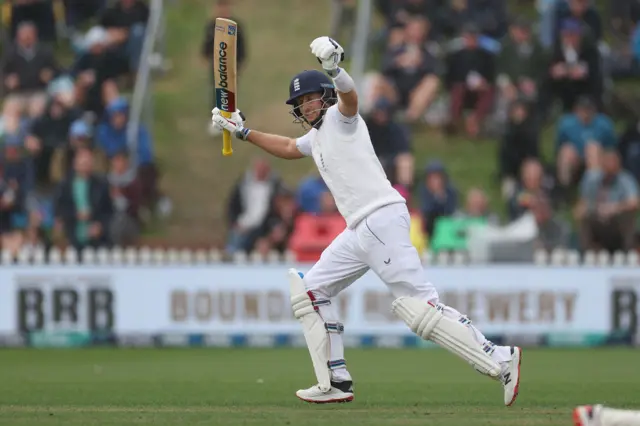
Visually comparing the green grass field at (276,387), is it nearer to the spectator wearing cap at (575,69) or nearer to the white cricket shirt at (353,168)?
the white cricket shirt at (353,168)

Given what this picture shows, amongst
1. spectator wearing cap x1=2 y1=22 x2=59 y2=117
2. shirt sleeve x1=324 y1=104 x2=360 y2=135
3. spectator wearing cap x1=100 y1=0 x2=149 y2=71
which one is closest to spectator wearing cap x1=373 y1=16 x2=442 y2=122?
spectator wearing cap x1=100 y1=0 x2=149 y2=71

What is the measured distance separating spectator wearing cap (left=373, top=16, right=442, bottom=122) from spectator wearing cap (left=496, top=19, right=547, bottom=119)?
0.86m

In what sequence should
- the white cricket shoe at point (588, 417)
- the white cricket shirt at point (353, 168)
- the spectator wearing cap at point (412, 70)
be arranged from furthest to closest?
the spectator wearing cap at point (412, 70) → the white cricket shirt at point (353, 168) → the white cricket shoe at point (588, 417)

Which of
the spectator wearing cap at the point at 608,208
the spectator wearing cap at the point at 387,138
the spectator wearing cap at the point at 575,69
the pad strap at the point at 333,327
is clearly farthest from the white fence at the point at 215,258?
the pad strap at the point at 333,327

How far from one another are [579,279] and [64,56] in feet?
27.6

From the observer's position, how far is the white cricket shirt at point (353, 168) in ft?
31.4

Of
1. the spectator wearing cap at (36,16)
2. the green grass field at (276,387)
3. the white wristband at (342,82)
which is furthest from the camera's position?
the spectator wearing cap at (36,16)

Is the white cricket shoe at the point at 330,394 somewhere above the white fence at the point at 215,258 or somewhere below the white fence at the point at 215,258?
below

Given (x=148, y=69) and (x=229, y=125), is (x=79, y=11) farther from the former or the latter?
(x=229, y=125)

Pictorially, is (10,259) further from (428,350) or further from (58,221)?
(428,350)

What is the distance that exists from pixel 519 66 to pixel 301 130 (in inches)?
115

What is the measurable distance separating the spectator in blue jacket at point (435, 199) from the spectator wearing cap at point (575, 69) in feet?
7.88

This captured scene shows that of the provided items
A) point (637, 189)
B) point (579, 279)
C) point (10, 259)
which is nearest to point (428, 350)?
point (579, 279)

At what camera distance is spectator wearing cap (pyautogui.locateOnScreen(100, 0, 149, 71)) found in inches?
807
